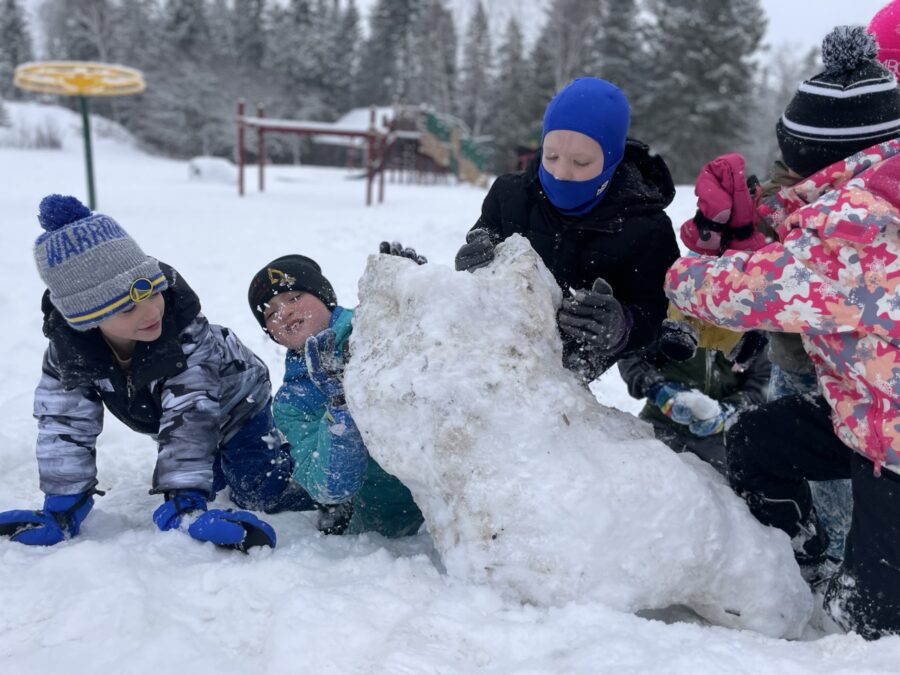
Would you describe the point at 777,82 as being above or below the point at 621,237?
above

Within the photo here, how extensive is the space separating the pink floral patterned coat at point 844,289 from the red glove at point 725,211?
8.3 inches

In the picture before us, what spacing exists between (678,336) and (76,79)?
9.06m

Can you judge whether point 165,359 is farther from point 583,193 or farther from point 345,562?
point 583,193

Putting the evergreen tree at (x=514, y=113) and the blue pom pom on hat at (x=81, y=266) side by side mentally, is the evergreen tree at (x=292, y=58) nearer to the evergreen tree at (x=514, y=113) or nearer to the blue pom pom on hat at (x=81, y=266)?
the evergreen tree at (x=514, y=113)

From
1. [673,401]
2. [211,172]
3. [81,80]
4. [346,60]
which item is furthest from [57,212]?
[346,60]

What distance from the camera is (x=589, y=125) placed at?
1.98 meters

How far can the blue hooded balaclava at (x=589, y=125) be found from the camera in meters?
1.98

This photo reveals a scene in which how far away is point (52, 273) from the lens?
81.8 inches

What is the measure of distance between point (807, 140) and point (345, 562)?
5.42ft

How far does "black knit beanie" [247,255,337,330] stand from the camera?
2268 mm

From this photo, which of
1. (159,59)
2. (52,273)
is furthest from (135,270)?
(159,59)

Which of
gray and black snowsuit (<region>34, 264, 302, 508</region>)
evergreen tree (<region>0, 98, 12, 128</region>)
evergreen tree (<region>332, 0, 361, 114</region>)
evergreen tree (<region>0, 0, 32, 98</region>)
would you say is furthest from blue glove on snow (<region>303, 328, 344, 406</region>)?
evergreen tree (<region>0, 0, 32, 98</region>)

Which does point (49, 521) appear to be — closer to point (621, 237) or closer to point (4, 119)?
point (621, 237)

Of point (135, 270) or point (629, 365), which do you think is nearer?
point (135, 270)
